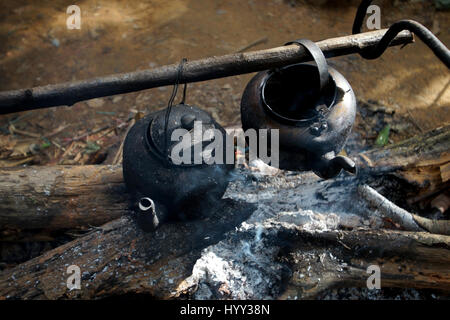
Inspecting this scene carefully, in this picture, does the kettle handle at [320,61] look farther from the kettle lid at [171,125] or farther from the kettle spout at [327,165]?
the kettle lid at [171,125]

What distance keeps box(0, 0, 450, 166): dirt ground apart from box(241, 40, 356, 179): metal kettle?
6.62ft

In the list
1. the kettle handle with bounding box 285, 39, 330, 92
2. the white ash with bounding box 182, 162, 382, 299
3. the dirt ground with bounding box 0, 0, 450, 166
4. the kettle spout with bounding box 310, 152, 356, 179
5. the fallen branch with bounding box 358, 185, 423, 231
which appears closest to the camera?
the kettle handle with bounding box 285, 39, 330, 92

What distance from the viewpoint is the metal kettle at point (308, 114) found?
2350mm

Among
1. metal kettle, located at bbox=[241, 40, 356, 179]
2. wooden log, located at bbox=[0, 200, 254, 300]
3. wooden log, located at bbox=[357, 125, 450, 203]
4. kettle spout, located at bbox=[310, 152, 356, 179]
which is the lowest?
wooden log, located at bbox=[0, 200, 254, 300]

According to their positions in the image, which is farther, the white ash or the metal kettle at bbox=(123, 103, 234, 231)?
the white ash

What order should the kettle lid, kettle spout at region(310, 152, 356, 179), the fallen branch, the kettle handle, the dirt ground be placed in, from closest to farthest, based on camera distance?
the kettle handle < kettle spout at region(310, 152, 356, 179) < the kettle lid < the fallen branch < the dirt ground

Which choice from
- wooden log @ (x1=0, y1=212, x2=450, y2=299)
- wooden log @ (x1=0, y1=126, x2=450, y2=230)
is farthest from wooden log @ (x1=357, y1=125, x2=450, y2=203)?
wooden log @ (x1=0, y1=212, x2=450, y2=299)

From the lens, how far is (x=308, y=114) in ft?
8.40

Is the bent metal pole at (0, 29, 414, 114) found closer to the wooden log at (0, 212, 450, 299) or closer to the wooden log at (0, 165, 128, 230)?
the wooden log at (0, 165, 128, 230)

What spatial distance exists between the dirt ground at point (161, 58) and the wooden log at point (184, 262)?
1723 mm

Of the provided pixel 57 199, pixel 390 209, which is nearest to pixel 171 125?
pixel 57 199

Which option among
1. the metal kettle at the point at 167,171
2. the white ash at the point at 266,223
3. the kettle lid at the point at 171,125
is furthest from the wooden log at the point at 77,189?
the kettle lid at the point at 171,125

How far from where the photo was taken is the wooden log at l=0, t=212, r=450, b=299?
258 centimetres

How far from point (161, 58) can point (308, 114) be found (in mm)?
3793
